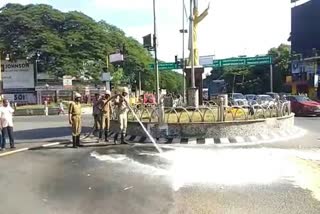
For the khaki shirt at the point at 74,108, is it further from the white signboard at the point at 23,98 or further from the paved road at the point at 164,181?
the white signboard at the point at 23,98

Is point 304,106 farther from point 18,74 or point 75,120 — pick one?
point 18,74

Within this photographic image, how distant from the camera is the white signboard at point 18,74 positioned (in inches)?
2504

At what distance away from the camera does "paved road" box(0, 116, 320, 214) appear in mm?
7273


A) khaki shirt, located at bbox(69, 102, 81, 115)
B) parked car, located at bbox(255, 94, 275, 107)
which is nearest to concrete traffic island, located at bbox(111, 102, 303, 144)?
parked car, located at bbox(255, 94, 275, 107)

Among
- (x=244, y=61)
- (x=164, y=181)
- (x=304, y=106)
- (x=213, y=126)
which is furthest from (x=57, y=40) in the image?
(x=164, y=181)

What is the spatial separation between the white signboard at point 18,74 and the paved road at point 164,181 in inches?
2047

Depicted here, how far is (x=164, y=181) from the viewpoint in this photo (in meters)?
9.08

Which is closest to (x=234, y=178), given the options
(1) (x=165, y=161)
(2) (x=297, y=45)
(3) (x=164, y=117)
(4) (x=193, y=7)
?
(1) (x=165, y=161)

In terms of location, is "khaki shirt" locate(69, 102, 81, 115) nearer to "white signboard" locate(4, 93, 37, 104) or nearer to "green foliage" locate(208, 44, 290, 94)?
"white signboard" locate(4, 93, 37, 104)

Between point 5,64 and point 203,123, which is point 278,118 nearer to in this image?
point 203,123

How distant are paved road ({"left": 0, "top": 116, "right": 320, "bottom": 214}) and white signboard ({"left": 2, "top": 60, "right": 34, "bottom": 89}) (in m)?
52.0

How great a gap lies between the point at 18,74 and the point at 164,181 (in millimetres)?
58461

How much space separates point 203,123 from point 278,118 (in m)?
3.28

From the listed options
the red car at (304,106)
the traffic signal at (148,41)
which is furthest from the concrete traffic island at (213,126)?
the red car at (304,106)
